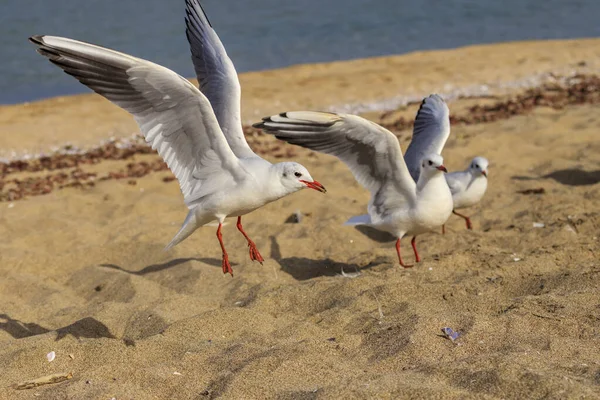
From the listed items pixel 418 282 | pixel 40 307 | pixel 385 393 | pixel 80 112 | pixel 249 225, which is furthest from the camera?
pixel 80 112

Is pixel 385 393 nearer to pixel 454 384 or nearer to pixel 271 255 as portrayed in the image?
pixel 454 384

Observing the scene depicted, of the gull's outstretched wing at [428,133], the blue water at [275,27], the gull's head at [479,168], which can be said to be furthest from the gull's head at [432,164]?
the blue water at [275,27]

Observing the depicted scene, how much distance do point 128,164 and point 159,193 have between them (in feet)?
4.57

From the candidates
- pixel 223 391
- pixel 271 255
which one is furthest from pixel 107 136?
pixel 223 391

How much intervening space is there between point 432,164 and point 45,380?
3.33 metres

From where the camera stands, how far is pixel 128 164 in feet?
31.2

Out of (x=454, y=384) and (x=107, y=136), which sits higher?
(x=454, y=384)

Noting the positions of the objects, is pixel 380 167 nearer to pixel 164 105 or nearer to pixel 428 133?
pixel 428 133

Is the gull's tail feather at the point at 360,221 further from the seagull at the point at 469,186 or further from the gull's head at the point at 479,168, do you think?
the gull's head at the point at 479,168

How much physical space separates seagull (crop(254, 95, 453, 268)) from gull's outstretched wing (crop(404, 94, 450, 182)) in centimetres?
14

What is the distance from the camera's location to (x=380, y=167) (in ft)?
19.9

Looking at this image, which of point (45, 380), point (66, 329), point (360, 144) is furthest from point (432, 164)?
point (45, 380)

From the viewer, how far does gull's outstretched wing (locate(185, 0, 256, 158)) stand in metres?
5.84

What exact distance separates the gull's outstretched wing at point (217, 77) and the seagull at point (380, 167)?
0.98ft
